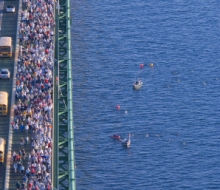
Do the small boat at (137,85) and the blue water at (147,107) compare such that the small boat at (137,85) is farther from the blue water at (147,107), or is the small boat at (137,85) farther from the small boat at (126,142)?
the small boat at (126,142)

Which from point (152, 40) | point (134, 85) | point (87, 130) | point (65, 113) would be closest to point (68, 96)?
point (65, 113)

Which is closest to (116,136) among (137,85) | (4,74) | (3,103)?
(137,85)

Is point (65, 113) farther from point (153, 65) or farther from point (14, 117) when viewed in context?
point (153, 65)

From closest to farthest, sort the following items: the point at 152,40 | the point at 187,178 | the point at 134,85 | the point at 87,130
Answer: the point at 187,178 < the point at 87,130 < the point at 134,85 < the point at 152,40

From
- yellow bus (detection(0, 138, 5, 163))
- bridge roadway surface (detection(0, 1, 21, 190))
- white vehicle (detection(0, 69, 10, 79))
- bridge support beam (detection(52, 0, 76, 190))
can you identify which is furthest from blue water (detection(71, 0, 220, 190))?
yellow bus (detection(0, 138, 5, 163))

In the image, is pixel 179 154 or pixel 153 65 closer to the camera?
pixel 179 154

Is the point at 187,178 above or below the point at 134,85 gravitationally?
below
